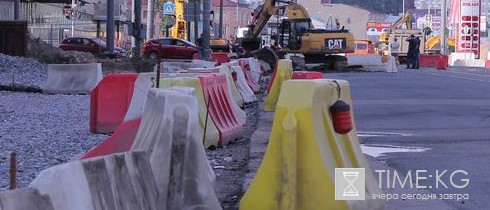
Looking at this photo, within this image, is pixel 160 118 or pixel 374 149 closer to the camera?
pixel 160 118

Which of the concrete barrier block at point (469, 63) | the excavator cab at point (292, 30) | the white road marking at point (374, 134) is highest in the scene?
the excavator cab at point (292, 30)

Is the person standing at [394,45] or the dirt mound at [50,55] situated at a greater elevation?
the person standing at [394,45]

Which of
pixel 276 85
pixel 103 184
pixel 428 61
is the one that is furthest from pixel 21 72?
pixel 428 61

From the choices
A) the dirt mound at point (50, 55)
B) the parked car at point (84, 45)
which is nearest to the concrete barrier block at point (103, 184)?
the dirt mound at point (50, 55)

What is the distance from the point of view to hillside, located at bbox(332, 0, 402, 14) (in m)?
180

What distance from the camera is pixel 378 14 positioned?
17538cm

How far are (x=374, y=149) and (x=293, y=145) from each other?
5231mm

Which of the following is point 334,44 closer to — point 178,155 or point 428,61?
point 428,61

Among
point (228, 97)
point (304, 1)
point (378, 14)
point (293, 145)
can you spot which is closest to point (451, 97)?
point (228, 97)

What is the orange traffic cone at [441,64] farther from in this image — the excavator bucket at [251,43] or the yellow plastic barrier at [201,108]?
the yellow plastic barrier at [201,108]

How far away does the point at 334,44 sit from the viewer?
42.6 meters

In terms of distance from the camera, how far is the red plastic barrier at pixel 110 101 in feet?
43.7

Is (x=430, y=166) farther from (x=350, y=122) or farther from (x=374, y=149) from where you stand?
(x=350, y=122)

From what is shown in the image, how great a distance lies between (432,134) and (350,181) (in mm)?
6999
